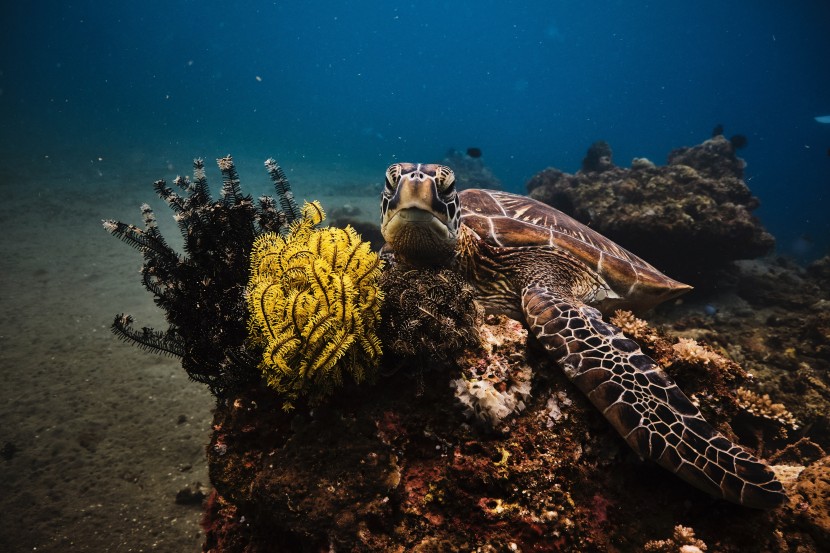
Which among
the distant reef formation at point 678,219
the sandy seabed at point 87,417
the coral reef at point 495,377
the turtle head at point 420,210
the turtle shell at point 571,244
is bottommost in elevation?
the sandy seabed at point 87,417

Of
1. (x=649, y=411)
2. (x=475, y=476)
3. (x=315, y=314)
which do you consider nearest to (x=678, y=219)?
(x=649, y=411)

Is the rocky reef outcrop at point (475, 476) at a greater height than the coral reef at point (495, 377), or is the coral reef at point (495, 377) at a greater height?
the coral reef at point (495, 377)

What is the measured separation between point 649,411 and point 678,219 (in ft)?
27.8

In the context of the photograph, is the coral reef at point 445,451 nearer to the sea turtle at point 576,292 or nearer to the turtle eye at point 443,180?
the sea turtle at point 576,292

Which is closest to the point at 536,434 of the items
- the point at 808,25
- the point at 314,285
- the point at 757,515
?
the point at 757,515

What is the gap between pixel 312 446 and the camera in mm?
2076

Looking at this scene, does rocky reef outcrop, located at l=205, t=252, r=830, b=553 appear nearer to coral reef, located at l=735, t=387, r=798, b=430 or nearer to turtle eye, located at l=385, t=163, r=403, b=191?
coral reef, located at l=735, t=387, r=798, b=430

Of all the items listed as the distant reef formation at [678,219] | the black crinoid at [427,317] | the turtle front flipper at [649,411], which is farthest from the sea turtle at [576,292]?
the distant reef formation at [678,219]

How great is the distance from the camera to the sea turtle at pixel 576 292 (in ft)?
6.24

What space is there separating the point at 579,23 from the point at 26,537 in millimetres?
168184

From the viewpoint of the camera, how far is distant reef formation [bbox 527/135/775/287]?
8.62 m

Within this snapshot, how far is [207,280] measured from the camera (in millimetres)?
2611

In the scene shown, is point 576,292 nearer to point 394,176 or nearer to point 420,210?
point 420,210

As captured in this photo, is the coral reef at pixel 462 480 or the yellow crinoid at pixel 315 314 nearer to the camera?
the coral reef at pixel 462 480
